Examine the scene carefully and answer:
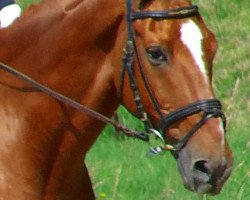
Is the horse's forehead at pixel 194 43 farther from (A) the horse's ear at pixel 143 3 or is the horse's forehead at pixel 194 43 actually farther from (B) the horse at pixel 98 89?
(A) the horse's ear at pixel 143 3

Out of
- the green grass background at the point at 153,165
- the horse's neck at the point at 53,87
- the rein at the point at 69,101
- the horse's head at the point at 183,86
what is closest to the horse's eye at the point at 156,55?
the horse's head at the point at 183,86

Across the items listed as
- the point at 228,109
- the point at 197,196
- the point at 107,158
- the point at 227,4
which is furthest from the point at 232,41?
the point at 197,196

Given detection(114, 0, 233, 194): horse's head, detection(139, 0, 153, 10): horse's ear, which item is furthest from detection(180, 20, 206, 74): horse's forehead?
detection(139, 0, 153, 10): horse's ear

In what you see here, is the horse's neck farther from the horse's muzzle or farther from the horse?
the horse's muzzle

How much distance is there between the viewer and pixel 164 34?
4.64m

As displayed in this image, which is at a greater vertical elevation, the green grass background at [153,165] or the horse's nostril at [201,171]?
the horse's nostril at [201,171]

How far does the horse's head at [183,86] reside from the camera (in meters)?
4.58

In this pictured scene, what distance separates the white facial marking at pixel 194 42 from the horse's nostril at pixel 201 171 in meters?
0.36

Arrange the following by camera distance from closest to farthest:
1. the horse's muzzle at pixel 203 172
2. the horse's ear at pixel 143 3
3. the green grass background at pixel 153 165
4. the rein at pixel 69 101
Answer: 1. the horse's muzzle at pixel 203 172
2. the horse's ear at pixel 143 3
3. the rein at pixel 69 101
4. the green grass background at pixel 153 165

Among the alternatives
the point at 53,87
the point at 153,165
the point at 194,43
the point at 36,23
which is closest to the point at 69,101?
the point at 53,87

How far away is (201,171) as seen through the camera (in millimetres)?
4605

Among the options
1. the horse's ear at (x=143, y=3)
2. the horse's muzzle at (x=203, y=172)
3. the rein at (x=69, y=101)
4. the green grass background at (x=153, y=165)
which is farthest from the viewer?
the green grass background at (x=153, y=165)

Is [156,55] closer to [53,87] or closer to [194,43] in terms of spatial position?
[194,43]

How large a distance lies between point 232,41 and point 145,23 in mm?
6295
